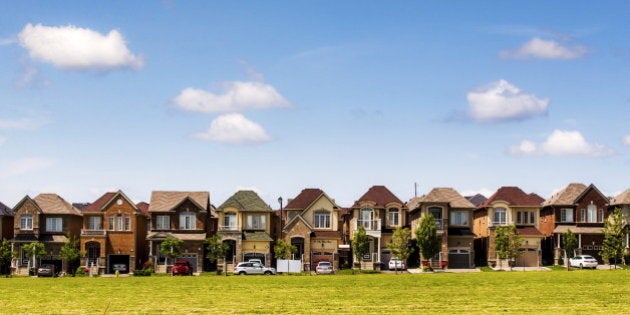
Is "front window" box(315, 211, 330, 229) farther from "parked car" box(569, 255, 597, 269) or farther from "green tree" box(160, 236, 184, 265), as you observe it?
"parked car" box(569, 255, 597, 269)

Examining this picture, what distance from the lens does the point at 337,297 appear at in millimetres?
47250

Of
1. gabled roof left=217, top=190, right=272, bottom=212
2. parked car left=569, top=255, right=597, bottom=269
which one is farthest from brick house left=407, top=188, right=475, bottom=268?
gabled roof left=217, top=190, right=272, bottom=212

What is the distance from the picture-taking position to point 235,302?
44.7 meters

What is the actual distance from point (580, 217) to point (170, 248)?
46.0 meters

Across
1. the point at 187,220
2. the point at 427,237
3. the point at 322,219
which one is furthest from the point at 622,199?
the point at 187,220

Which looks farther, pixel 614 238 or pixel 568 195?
pixel 568 195

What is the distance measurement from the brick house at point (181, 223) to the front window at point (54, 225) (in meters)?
10.3

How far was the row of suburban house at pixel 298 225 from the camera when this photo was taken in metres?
97.1

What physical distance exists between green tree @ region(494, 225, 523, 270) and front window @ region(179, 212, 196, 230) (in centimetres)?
3341

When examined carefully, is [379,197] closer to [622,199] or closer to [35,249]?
Answer: [622,199]

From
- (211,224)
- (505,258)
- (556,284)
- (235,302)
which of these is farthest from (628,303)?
(211,224)

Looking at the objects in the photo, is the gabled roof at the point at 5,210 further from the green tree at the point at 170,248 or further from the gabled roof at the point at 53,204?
the green tree at the point at 170,248

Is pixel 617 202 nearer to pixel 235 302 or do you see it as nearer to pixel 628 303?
pixel 628 303

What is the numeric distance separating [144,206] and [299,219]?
2566cm
